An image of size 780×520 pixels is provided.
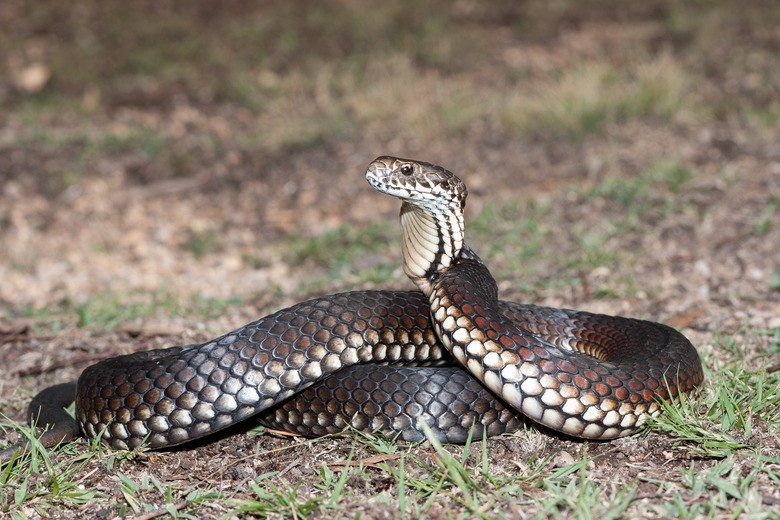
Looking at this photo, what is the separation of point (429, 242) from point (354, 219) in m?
5.28

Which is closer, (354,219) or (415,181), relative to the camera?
(415,181)

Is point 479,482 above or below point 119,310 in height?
above

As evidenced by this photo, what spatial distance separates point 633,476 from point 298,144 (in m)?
8.73

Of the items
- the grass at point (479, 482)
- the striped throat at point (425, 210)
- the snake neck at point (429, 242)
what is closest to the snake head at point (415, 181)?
the striped throat at point (425, 210)

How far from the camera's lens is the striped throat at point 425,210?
396cm

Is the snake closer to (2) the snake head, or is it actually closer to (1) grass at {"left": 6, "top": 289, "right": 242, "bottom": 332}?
(2) the snake head

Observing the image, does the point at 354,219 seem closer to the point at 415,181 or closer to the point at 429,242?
the point at 429,242

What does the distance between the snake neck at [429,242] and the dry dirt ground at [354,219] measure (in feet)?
3.28

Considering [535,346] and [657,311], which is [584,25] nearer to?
[657,311]

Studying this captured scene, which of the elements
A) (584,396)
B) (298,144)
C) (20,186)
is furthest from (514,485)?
(20,186)

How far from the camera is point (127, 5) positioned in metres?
17.4

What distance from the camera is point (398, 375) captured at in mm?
3959

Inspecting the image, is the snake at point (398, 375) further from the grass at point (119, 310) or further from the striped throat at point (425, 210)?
the grass at point (119, 310)

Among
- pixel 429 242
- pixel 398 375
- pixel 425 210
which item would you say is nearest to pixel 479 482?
pixel 398 375
